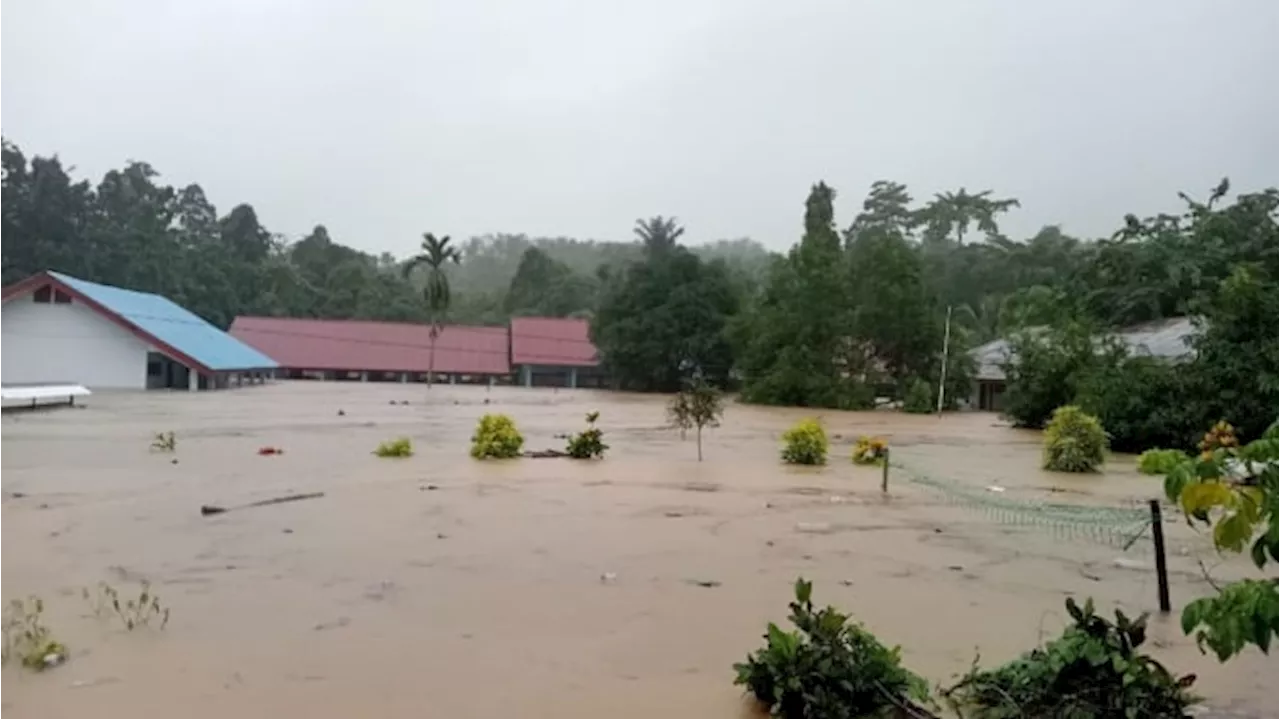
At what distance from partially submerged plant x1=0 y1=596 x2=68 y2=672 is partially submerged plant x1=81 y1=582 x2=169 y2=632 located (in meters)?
0.31

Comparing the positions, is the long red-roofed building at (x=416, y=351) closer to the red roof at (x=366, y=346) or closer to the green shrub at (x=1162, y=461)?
the red roof at (x=366, y=346)

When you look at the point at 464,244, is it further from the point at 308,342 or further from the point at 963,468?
the point at 963,468

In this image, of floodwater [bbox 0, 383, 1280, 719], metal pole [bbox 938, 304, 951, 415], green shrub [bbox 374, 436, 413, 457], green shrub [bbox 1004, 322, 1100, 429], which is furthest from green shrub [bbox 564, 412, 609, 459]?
metal pole [bbox 938, 304, 951, 415]

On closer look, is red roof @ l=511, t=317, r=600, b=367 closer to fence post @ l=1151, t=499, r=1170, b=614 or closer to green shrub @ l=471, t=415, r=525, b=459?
green shrub @ l=471, t=415, r=525, b=459

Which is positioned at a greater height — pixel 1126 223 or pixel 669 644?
pixel 1126 223

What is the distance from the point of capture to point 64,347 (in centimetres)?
3756

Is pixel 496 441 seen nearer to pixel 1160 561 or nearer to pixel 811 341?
pixel 1160 561

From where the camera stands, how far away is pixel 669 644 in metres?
5.96

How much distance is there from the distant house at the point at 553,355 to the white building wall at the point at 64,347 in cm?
1784

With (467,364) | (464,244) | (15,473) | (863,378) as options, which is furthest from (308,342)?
(464,244)

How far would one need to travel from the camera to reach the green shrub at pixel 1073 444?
54.9 feet

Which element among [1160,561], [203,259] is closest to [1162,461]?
[1160,561]

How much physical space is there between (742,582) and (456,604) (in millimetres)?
1969

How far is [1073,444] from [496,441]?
8.59 metres
